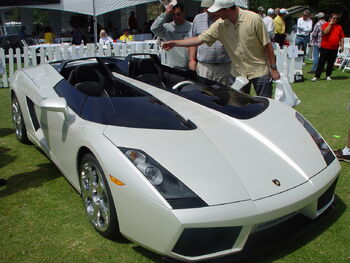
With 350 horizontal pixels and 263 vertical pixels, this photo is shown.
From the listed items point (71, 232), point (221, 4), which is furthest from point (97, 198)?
point (221, 4)

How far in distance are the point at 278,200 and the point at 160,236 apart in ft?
2.55

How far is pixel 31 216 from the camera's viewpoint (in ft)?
11.0

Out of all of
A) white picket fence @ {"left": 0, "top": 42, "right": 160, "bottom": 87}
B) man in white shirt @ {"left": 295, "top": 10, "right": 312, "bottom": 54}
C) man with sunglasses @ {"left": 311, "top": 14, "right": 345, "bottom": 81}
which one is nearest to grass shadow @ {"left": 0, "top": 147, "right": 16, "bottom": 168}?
white picket fence @ {"left": 0, "top": 42, "right": 160, "bottom": 87}

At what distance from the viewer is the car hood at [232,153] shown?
2.51 m

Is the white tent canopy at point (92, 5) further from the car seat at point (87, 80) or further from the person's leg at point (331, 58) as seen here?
the car seat at point (87, 80)

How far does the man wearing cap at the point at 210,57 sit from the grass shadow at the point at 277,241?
106 inches

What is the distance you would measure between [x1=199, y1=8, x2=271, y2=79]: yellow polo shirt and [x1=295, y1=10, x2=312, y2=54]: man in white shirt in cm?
1001

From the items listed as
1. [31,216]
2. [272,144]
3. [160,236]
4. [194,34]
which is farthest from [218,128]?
[194,34]

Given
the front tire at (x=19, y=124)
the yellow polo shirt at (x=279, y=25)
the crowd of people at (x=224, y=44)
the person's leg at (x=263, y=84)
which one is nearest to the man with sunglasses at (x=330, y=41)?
the yellow polo shirt at (x=279, y=25)

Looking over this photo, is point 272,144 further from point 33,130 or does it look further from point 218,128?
point 33,130

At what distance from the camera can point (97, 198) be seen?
2.96 m

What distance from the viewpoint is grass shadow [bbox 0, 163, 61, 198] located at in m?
3.89

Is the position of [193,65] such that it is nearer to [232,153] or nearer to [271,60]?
[271,60]

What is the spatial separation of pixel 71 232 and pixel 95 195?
0.37m
